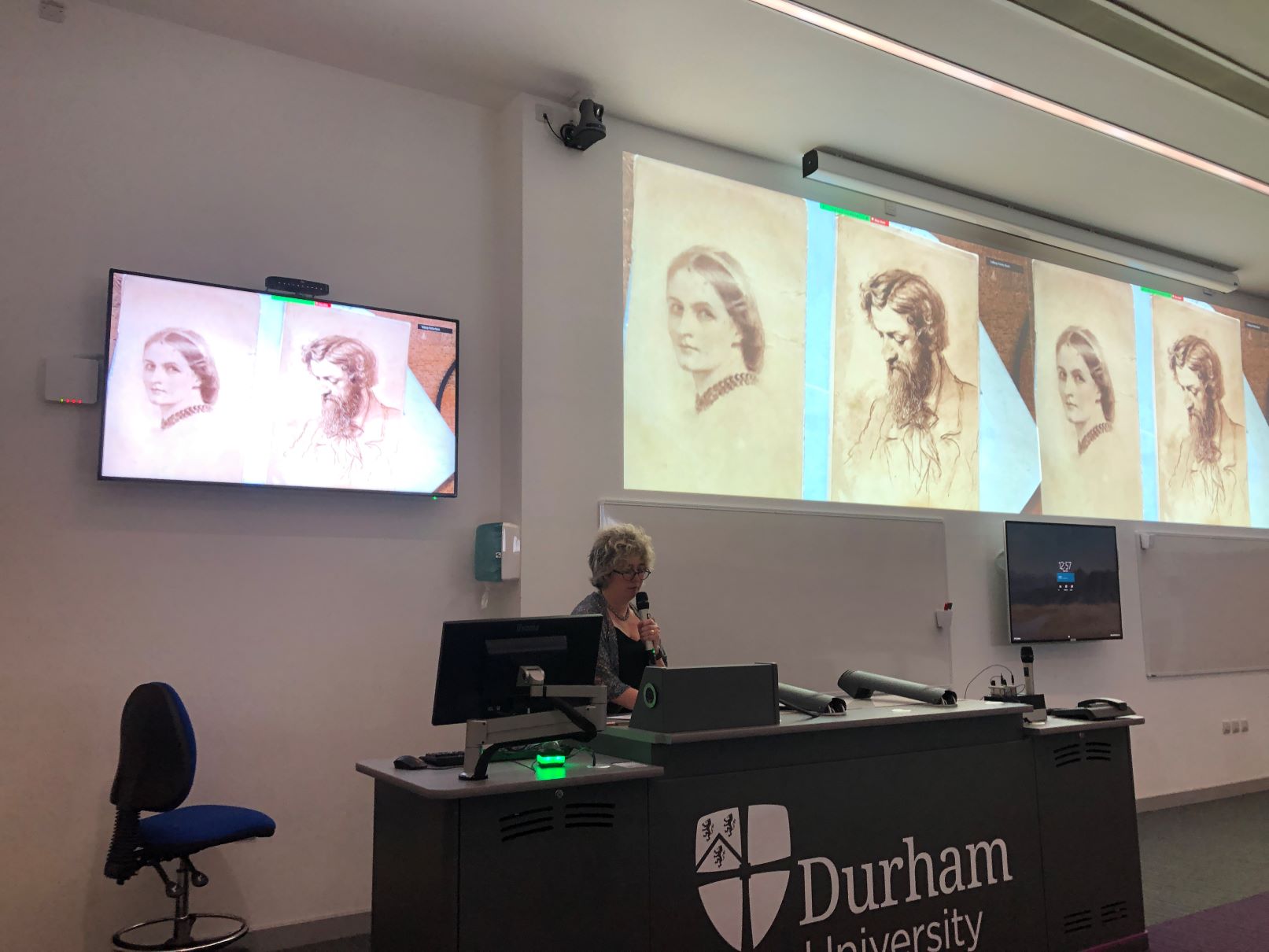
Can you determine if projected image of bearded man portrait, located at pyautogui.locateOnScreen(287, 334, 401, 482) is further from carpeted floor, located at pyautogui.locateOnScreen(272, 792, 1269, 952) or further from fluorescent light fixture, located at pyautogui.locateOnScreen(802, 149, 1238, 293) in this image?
fluorescent light fixture, located at pyautogui.locateOnScreen(802, 149, 1238, 293)

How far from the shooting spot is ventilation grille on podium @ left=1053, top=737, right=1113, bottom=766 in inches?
134

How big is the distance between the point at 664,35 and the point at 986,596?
366 cm

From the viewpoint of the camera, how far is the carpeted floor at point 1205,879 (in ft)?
11.9

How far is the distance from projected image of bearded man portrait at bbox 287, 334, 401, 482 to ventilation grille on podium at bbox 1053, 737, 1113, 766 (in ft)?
9.40

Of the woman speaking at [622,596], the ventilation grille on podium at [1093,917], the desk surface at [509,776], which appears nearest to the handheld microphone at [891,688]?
the woman speaking at [622,596]

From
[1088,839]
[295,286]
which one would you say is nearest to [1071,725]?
[1088,839]

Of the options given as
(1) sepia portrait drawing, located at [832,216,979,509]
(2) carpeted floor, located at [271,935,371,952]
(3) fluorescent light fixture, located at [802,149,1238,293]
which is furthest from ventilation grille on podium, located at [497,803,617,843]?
(3) fluorescent light fixture, located at [802,149,1238,293]

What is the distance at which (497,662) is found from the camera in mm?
2486

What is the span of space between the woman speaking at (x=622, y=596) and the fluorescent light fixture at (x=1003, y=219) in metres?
2.59

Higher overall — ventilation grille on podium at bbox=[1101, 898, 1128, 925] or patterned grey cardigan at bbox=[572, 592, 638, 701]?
patterned grey cardigan at bbox=[572, 592, 638, 701]

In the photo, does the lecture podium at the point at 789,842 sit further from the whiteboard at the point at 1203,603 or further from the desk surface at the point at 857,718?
the whiteboard at the point at 1203,603

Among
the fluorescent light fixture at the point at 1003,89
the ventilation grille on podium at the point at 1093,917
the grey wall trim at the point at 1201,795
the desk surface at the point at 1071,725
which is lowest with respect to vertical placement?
the grey wall trim at the point at 1201,795

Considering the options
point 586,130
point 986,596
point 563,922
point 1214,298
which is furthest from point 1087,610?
point 563,922

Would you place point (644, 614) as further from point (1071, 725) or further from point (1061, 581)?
point (1061, 581)
